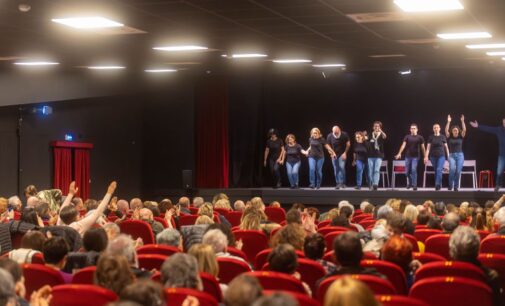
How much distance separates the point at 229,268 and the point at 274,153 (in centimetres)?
1502

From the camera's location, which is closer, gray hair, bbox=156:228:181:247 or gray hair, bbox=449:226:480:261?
gray hair, bbox=449:226:480:261

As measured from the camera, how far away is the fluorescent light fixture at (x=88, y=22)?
31.1ft

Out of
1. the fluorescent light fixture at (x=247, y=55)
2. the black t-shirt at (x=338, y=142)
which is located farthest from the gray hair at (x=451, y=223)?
the black t-shirt at (x=338, y=142)

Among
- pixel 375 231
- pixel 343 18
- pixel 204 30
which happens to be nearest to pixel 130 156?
pixel 204 30

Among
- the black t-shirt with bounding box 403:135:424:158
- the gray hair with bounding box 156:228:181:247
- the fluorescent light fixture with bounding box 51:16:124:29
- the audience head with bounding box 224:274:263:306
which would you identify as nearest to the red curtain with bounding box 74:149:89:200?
the black t-shirt with bounding box 403:135:424:158

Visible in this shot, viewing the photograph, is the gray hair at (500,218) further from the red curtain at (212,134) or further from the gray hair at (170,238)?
the red curtain at (212,134)

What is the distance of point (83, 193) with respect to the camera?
19.1m

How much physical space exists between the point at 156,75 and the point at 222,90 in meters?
2.35

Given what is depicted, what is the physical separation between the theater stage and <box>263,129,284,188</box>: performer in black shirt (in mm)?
1041

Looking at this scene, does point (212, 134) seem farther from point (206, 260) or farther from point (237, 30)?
point (206, 260)

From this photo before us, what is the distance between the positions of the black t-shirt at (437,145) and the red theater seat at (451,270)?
13389 mm

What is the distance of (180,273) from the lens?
4789mm

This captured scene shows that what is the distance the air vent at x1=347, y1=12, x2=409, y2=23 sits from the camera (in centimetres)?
976

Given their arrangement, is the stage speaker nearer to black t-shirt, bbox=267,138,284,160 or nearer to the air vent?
black t-shirt, bbox=267,138,284,160
